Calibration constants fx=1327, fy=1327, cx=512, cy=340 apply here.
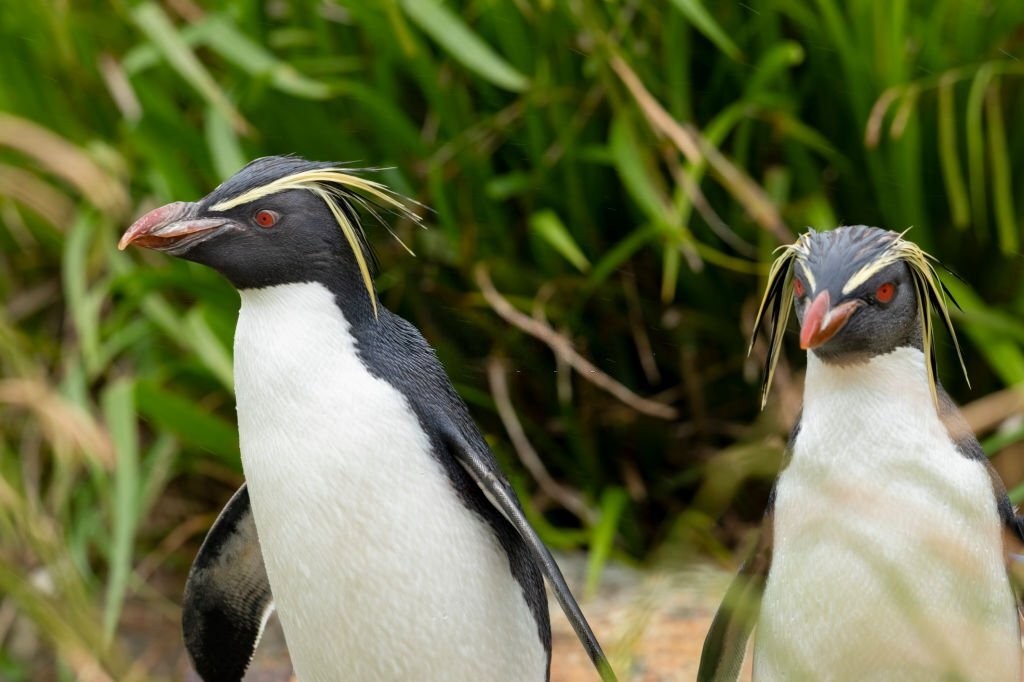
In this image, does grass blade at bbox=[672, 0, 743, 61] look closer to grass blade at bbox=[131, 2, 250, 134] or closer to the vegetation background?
the vegetation background

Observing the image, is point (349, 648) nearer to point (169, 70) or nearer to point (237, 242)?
point (237, 242)

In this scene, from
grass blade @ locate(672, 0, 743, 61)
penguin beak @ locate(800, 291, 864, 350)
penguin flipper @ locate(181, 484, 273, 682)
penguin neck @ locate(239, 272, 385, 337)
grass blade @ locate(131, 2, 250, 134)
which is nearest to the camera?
penguin beak @ locate(800, 291, 864, 350)

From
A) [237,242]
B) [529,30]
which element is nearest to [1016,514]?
[237,242]

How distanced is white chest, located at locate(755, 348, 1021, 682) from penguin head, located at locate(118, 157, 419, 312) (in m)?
0.51

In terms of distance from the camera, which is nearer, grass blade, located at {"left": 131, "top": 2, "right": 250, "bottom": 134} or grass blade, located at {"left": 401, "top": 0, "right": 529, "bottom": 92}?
grass blade, located at {"left": 401, "top": 0, "right": 529, "bottom": 92}

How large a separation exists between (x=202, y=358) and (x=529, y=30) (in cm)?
80

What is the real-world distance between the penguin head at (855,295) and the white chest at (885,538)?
0.09 feet

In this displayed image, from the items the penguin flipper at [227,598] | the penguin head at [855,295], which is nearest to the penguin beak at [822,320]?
the penguin head at [855,295]

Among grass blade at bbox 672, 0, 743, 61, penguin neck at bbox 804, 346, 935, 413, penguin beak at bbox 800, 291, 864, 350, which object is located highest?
grass blade at bbox 672, 0, 743, 61

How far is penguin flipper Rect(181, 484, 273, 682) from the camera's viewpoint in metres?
1.57

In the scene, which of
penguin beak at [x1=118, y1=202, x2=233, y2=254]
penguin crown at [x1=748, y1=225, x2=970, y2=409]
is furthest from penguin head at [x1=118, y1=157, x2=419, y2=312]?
penguin crown at [x1=748, y1=225, x2=970, y2=409]

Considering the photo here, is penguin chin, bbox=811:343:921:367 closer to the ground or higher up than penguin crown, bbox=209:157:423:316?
closer to the ground

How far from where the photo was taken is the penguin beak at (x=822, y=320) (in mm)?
1273

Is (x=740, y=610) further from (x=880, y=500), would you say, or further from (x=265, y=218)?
(x=265, y=218)
